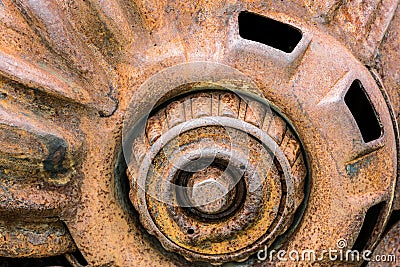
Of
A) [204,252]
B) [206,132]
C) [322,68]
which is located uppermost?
[322,68]

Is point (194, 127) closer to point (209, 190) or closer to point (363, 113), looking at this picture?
point (209, 190)

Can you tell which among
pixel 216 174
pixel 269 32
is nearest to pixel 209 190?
pixel 216 174

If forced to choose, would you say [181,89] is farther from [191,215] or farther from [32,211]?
[32,211]

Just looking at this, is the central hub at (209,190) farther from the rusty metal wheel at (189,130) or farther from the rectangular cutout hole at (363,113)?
the rectangular cutout hole at (363,113)

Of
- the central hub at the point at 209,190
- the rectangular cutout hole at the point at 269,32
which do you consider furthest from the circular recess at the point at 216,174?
the rectangular cutout hole at the point at 269,32

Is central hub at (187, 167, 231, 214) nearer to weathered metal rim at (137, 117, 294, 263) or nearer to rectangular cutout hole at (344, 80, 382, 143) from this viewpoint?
weathered metal rim at (137, 117, 294, 263)

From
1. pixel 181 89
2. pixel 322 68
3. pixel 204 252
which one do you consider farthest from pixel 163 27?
pixel 204 252

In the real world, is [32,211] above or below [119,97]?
below
